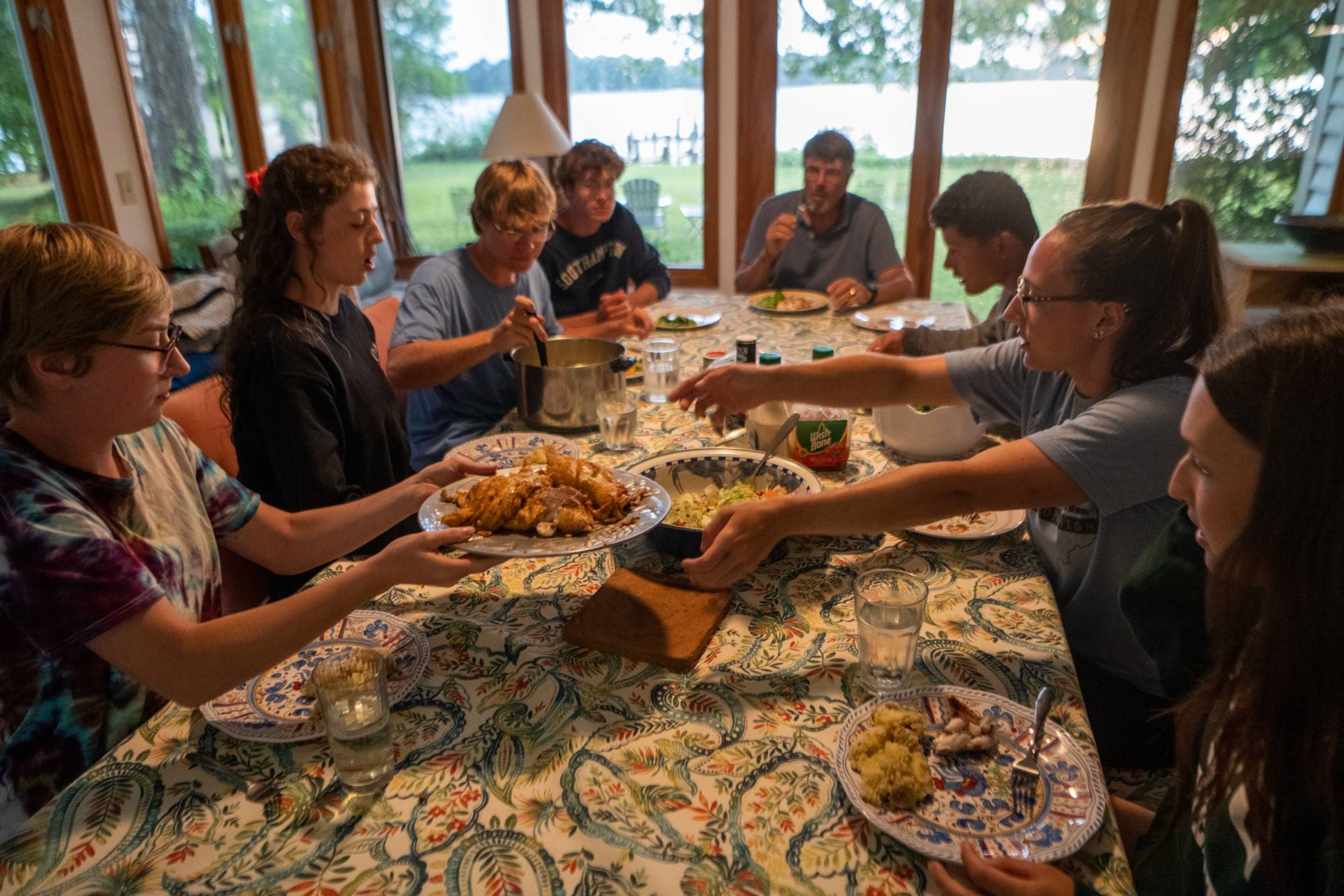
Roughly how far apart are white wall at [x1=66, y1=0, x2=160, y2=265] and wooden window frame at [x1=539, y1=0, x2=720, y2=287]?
2.12 m

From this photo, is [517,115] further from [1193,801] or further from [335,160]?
[1193,801]

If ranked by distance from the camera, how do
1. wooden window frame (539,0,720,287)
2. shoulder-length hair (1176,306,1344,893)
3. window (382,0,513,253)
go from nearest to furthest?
shoulder-length hair (1176,306,1344,893) < wooden window frame (539,0,720,287) < window (382,0,513,253)

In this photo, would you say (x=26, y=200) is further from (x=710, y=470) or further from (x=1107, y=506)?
(x=1107, y=506)

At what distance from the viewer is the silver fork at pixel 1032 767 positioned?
2.84 ft

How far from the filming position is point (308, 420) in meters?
1.62

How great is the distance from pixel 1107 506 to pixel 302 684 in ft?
3.78

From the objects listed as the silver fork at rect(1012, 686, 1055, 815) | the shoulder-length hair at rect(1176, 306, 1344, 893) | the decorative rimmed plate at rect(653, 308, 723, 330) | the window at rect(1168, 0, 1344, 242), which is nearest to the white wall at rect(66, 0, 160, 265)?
the decorative rimmed plate at rect(653, 308, 723, 330)

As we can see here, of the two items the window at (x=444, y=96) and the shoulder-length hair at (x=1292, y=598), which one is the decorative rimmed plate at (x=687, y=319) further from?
the window at (x=444, y=96)

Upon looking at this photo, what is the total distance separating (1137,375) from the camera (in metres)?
1.33

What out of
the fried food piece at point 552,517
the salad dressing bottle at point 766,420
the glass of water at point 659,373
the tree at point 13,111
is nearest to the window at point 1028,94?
the glass of water at point 659,373

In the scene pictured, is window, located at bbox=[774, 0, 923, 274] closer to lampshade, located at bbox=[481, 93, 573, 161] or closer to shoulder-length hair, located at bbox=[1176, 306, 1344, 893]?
lampshade, located at bbox=[481, 93, 573, 161]

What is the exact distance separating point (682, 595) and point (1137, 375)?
790 mm

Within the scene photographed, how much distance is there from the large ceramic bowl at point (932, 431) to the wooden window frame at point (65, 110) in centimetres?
351

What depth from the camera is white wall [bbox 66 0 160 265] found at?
11.5 feet
